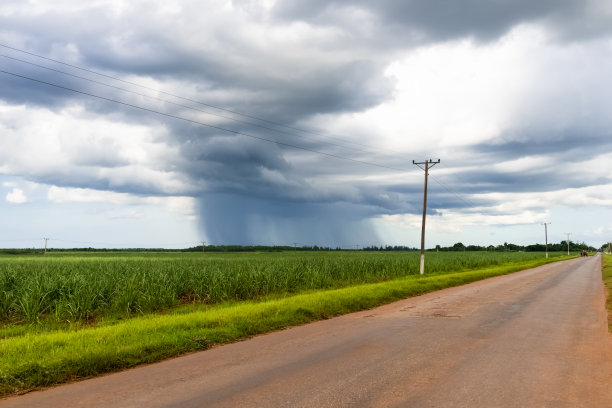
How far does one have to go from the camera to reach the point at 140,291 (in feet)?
56.5

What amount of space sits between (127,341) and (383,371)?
5.79 m

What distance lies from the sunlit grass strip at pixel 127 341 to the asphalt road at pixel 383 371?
56 cm

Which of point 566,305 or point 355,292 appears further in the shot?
point 355,292

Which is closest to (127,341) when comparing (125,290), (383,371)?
(383,371)

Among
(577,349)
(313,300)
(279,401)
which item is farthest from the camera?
(313,300)

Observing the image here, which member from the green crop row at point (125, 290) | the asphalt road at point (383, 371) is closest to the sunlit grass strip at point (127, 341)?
the asphalt road at point (383, 371)

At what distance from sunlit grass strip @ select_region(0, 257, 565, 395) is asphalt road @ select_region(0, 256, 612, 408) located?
0.56 meters

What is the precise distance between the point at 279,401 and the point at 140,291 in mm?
12327

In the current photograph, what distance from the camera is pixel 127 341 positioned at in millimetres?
10164

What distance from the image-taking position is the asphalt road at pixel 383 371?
6574 millimetres

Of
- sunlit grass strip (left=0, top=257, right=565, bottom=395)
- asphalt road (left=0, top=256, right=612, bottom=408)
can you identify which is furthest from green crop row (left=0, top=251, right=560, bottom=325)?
asphalt road (left=0, top=256, right=612, bottom=408)

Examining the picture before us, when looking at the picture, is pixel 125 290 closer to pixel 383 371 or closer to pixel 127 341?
pixel 127 341

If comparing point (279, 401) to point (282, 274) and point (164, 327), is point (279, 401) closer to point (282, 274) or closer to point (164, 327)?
point (164, 327)

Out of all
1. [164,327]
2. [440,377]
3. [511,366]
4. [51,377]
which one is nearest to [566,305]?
[511,366]
